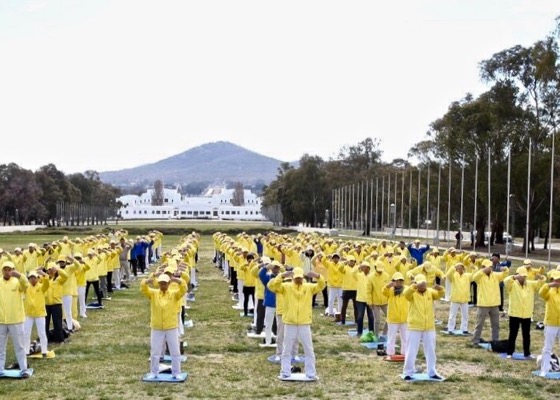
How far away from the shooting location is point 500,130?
62250mm

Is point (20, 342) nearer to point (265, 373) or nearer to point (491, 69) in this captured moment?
point (265, 373)

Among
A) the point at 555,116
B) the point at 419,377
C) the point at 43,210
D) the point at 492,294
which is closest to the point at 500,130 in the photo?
the point at 555,116

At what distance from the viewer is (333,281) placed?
75.6ft

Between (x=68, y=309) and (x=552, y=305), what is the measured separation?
37.4 feet

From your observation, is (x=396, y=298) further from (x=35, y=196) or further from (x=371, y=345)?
(x=35, y=196)

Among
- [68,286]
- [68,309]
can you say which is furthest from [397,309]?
[68,309]

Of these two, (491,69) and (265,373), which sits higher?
(491,69)

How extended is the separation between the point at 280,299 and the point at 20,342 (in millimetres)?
5144

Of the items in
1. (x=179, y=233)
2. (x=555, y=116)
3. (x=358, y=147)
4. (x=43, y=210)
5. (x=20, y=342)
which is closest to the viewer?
(x=20, y=342)

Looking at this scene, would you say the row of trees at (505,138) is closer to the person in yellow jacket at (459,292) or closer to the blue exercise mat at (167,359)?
the person in yellow jacket at (459,292)

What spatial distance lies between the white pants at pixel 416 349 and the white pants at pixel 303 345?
1.80 meters

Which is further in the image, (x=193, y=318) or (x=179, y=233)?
(x=179, y=233)

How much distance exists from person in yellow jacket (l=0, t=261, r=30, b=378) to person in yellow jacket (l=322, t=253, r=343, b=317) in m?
9.82

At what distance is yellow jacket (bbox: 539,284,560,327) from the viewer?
15.7 meters
